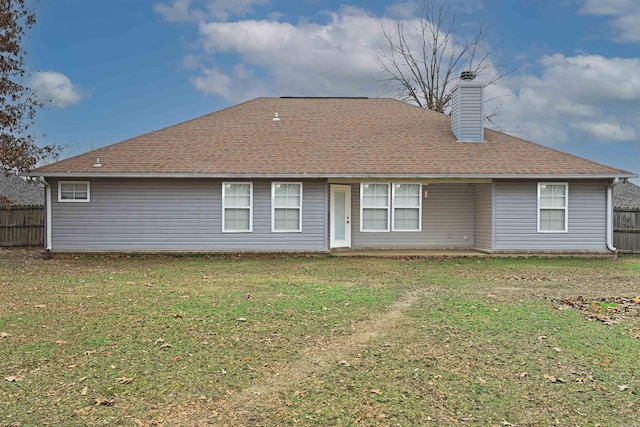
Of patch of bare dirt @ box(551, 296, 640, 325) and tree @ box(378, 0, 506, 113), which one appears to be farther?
tree @ box(378, 0, 506, 113)

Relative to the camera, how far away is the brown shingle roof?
1496 centimetres

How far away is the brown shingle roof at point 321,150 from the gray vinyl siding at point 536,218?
0.68 metres

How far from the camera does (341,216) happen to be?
16703mm

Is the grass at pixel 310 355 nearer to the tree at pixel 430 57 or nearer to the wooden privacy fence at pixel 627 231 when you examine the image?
the wooden privacy fence at pixel 627 231

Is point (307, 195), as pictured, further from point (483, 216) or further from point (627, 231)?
point (627, 231)

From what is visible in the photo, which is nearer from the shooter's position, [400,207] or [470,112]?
[400,207]

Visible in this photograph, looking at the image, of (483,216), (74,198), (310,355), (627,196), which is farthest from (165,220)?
(627,196)

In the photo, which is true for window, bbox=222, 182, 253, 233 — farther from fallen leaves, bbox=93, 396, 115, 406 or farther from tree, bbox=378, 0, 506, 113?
tree, bbox=378, 0, 506, 113

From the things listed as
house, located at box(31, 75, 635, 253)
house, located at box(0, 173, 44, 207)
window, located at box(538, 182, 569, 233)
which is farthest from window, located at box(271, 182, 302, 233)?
house, located at box(0, 173, 44, 207)

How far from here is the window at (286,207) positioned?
15.4 metres

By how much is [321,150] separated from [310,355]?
1145 centimetres

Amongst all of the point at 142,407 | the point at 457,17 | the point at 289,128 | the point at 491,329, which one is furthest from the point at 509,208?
the point at 457,17

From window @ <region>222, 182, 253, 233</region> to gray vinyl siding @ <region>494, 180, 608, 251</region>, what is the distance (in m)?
7.43

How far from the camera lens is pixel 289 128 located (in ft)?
58.6
